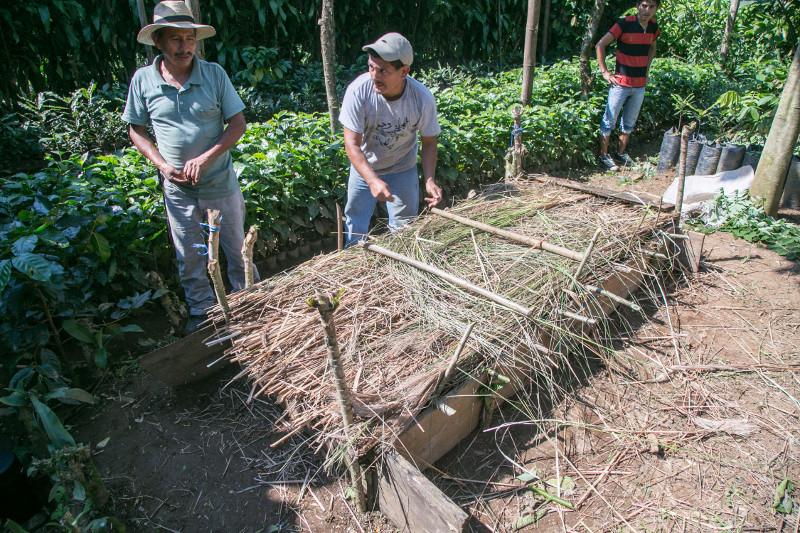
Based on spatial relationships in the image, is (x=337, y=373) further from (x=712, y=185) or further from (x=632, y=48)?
(x=632, y=48)

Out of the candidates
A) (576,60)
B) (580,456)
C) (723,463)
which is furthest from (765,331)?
(576,60)

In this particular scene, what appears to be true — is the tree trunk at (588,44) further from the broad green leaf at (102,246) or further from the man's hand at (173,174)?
the broad green leaf at (102,246)

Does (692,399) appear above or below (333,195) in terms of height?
below

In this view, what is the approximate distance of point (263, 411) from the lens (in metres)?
2.80

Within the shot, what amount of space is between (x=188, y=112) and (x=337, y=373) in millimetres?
2000

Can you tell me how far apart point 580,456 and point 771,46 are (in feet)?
34.5

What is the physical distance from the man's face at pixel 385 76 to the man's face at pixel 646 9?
4168 mm

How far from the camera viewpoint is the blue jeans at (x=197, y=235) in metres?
3.11

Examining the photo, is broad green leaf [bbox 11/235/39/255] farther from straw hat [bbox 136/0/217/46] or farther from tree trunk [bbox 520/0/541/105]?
tree trunk [bbox 520/0/541/105]

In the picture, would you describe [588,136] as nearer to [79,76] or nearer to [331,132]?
[331,132]

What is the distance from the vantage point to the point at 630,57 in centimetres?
599

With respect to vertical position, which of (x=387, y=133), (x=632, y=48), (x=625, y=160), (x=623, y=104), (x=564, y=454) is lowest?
(x=564, y=454)

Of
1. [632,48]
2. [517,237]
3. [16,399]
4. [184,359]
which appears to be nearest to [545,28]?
[632,48]

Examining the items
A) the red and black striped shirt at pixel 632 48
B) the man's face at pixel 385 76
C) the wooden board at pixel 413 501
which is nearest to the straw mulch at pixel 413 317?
the wooden board at pixel 413 501
